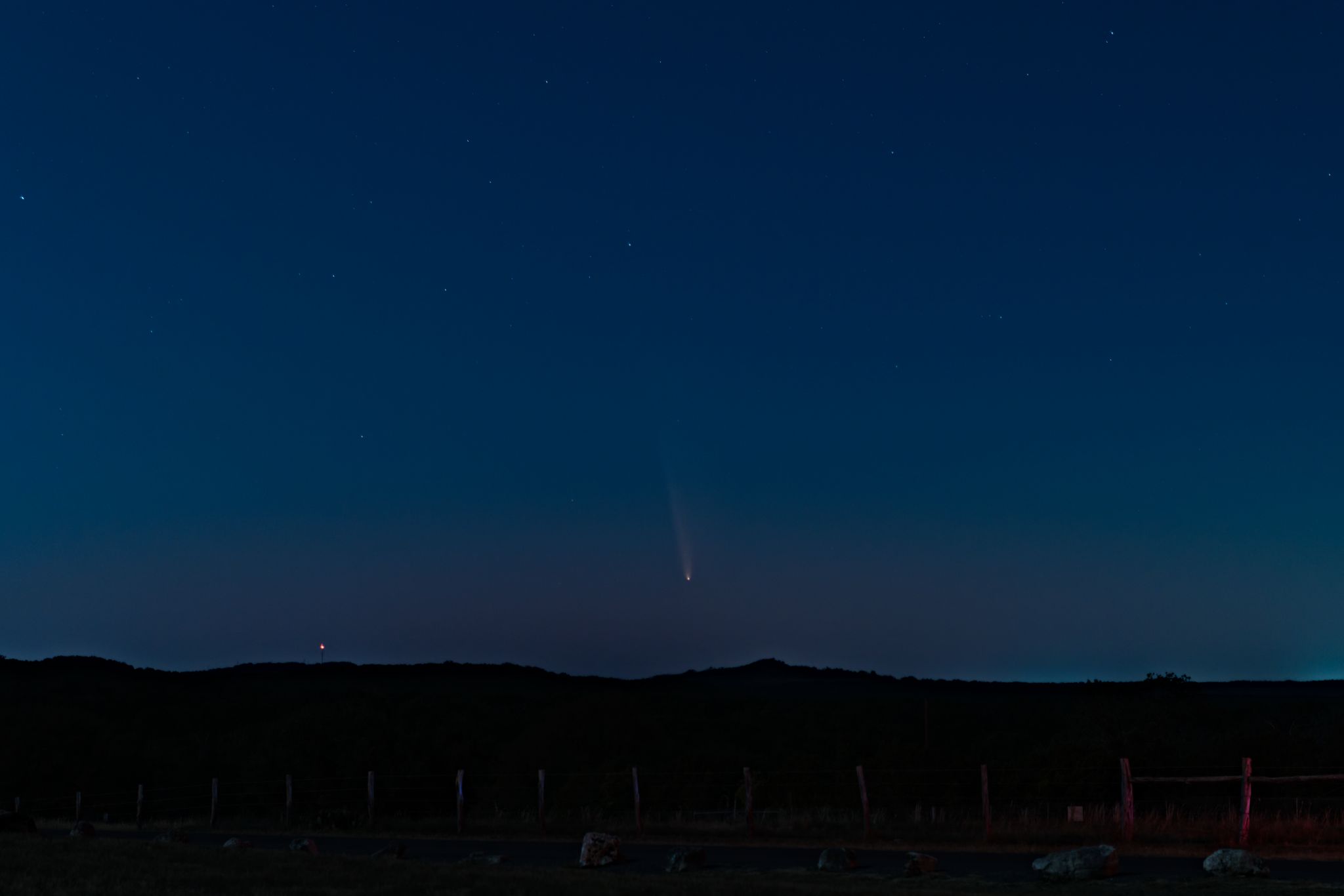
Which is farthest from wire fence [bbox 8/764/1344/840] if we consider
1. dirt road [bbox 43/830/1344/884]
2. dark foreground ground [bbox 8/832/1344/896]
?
dark foreground ground [bbox 8/832/1344/896]

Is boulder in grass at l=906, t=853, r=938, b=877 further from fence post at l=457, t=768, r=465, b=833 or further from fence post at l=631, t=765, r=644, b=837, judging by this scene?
fence post at l=457, t=768, r=465, b=833

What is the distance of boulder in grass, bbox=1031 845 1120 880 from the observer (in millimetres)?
21391

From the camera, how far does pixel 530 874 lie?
22.9 meters

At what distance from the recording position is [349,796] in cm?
5562

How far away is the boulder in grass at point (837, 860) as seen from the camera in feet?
79.2

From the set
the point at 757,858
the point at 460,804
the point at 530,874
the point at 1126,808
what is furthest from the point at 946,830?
the point at 460,804

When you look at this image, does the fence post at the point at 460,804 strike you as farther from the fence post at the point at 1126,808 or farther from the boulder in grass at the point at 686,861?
the fence post at the point at 1126,808

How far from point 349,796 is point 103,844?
94.6ft

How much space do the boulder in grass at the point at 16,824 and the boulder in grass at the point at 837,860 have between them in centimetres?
2017

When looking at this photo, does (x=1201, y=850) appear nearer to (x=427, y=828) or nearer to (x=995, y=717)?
(x=427, y=828)

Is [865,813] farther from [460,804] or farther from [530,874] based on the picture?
[460,804]

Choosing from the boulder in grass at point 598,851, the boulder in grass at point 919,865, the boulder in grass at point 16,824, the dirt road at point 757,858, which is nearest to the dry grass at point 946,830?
the dirt road at point 757,858

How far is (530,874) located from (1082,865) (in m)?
9.68

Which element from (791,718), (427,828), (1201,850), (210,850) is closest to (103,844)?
(210,850)
